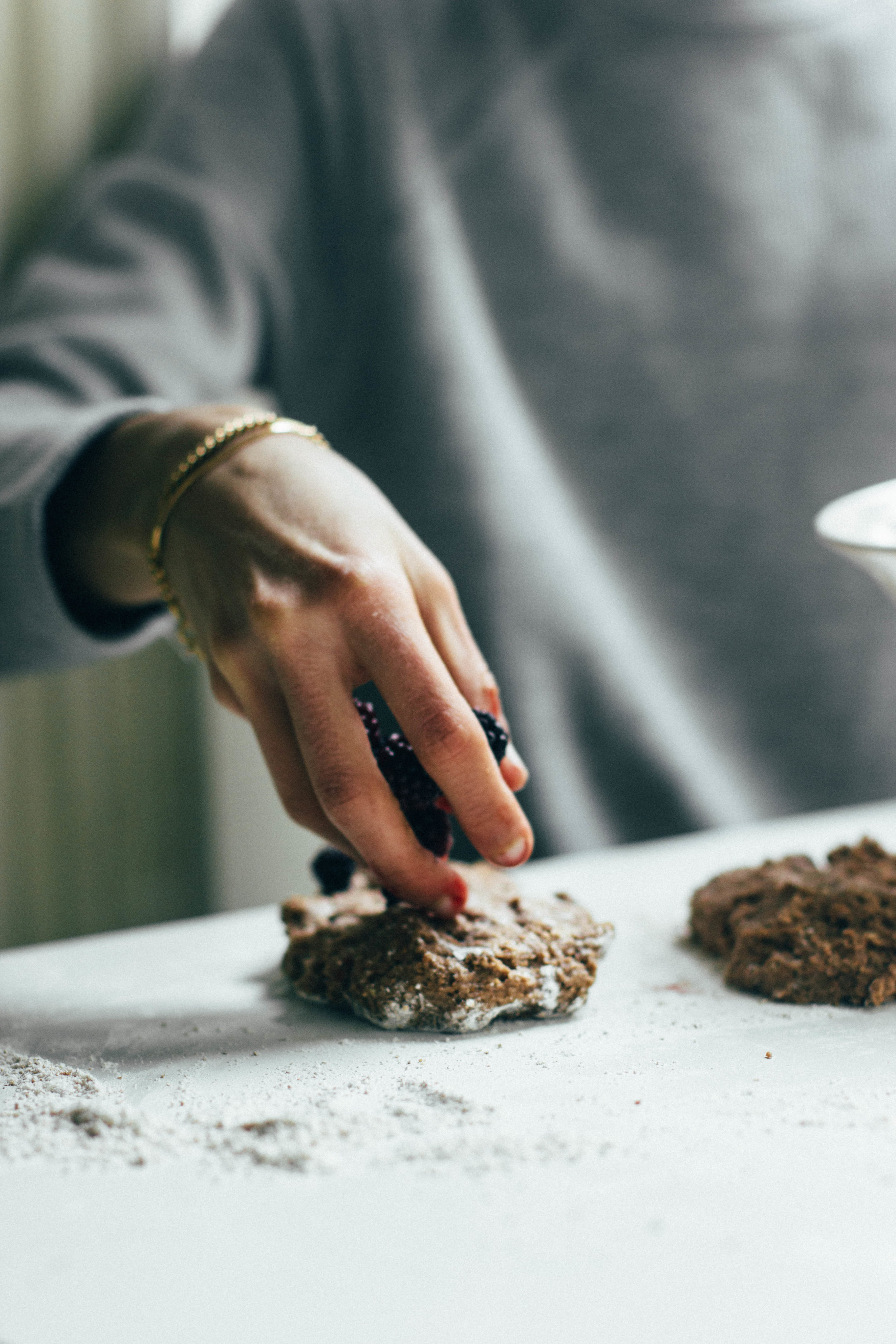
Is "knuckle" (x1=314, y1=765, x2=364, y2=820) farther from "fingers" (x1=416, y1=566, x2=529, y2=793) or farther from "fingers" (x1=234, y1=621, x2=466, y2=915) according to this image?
"fingers" (x1=416, y1=566, x2=529, y2=793)

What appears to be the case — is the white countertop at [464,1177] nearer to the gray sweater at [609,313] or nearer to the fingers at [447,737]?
the fingers at [447,737]

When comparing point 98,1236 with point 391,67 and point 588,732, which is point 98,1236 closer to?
point 588,732

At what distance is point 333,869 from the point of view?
748 mm

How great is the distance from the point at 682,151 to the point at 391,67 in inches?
13.8

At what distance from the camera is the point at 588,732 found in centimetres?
125

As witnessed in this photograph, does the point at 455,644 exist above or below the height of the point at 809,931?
above

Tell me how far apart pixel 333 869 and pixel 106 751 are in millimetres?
1119

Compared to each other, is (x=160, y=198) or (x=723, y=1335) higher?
(x=160, y=198)

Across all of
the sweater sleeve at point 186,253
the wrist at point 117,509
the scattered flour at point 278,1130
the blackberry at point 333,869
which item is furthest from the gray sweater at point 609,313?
the scattered flour at point 278,1130

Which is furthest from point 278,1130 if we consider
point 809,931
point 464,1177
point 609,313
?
point 609,313

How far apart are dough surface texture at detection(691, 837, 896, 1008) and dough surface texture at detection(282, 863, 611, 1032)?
0.08m

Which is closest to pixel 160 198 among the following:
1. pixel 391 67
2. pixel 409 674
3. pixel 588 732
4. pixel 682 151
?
pixel 391 67

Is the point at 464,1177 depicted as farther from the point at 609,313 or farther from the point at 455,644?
the point at 609,313

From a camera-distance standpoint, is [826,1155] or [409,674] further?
[409,674]
